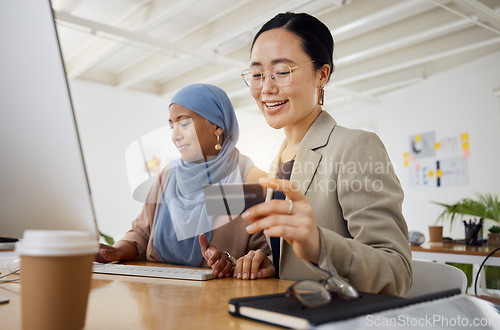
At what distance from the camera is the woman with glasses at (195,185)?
1.26 meters

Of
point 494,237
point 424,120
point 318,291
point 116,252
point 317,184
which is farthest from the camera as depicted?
point 424,120

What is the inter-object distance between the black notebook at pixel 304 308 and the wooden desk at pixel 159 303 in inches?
0.5

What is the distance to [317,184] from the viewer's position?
3.26 ft

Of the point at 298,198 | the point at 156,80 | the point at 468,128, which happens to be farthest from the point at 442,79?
the point at 298,198

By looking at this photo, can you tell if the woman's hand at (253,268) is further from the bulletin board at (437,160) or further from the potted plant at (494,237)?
the bulletin board at (437,160)

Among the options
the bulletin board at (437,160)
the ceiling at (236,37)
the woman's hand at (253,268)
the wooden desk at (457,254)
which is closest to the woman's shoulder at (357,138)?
the woman's hand at (253,268)

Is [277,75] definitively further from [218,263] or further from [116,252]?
[116,252]

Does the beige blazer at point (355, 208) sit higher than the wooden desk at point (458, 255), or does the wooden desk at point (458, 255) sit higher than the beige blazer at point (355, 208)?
the beige blazer at point (355, 208)

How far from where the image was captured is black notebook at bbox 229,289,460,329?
0.46 metres

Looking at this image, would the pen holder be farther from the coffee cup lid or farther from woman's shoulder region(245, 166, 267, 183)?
the coffee cup lid

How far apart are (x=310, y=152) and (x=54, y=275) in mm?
719

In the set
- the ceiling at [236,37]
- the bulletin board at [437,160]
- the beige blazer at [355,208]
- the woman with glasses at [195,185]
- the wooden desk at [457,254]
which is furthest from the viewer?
the bulletin board at [437,160]

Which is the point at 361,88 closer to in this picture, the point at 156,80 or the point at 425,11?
the point at 425,11

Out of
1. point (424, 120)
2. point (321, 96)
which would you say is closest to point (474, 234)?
point (321, 96)
